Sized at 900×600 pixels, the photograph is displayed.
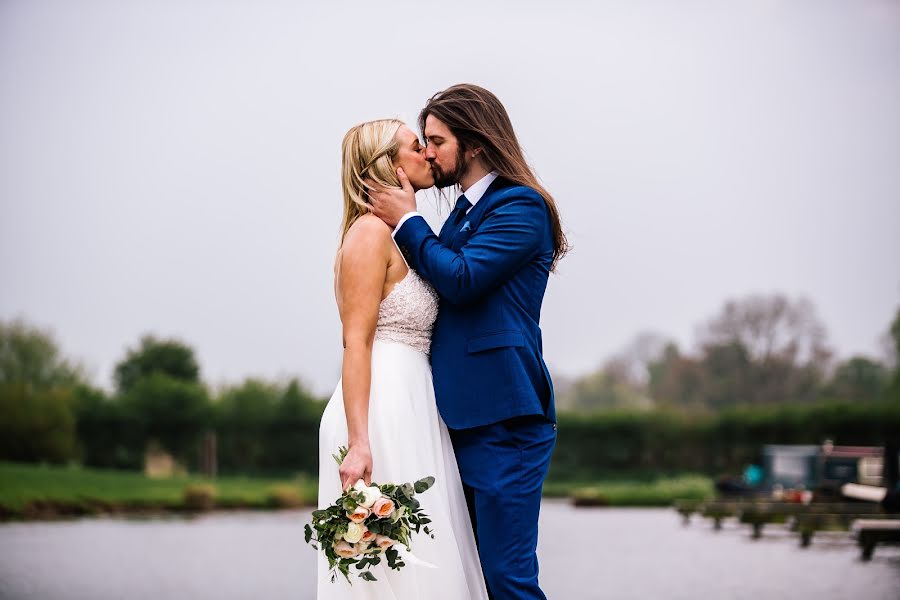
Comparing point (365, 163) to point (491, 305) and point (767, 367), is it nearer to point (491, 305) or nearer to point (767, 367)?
point (491, 305)

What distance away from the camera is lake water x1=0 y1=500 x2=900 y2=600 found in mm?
9703

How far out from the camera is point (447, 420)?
3867mm

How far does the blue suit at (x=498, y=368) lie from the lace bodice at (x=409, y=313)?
0.08 m

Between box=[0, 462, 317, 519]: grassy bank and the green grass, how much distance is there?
6.84 meters

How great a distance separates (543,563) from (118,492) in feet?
44.4

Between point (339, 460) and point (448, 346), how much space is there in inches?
19.8

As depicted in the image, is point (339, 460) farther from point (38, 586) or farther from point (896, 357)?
point (896, 357)

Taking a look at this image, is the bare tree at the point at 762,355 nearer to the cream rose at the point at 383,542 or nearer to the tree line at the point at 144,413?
the tree line at the point at 144,413

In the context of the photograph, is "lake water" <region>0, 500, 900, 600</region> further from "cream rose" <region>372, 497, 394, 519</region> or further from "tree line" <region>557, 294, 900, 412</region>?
"tree line" <region>557, 294, 900, 412</region>

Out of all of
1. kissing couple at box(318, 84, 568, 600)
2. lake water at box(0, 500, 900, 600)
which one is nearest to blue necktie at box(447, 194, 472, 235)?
kissing couple at box(318, 84, 568, 600)

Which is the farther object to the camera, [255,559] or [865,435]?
[865,435]

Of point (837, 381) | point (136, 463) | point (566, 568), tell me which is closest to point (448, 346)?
point (566, 568)

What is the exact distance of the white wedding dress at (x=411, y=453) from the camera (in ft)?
12.6

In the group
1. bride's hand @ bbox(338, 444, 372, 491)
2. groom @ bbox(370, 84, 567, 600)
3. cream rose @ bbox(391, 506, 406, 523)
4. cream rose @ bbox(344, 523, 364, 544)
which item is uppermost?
groom @ bbox(370, 84, 567, 600)
